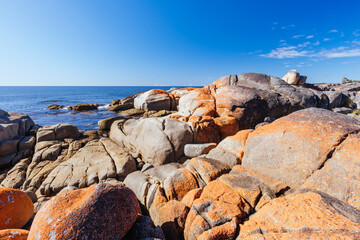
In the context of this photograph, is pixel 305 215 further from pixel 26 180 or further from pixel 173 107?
pixel 173 107

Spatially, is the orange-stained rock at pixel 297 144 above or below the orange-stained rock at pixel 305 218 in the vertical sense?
above

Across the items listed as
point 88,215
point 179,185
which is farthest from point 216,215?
point 88,215

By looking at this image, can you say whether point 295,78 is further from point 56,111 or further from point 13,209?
point 56,111

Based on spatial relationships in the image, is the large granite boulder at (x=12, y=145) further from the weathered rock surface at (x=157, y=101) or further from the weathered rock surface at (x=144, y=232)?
the weathered rock surface at (x=157, y=101)

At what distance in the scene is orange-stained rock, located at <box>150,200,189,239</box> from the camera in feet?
12.2

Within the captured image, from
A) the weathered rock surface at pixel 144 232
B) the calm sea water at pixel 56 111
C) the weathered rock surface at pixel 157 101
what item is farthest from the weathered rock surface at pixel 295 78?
the calm sea water at pixel 56 111

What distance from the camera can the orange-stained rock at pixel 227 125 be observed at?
922cm

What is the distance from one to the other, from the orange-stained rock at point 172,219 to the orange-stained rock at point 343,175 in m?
3.30

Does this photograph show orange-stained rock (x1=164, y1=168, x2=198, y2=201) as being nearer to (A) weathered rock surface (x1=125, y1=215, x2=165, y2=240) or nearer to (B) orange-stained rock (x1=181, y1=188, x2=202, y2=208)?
(B) orange-stained rock (x1=181, y1=188, x2=202, y2=208)

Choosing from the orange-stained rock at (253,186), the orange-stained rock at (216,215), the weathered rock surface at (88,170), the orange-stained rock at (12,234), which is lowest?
the weathered rock surface at (88,170)

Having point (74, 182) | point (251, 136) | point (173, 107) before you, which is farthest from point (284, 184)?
point (173, 107)

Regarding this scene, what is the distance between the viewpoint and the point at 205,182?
5004 mm

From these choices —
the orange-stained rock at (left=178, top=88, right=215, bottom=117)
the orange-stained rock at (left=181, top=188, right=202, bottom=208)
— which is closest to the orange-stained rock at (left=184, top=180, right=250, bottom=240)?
the orange-stained rock at (left=181, top=188, right=202, bottom=208)

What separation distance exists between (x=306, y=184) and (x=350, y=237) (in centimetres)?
198
